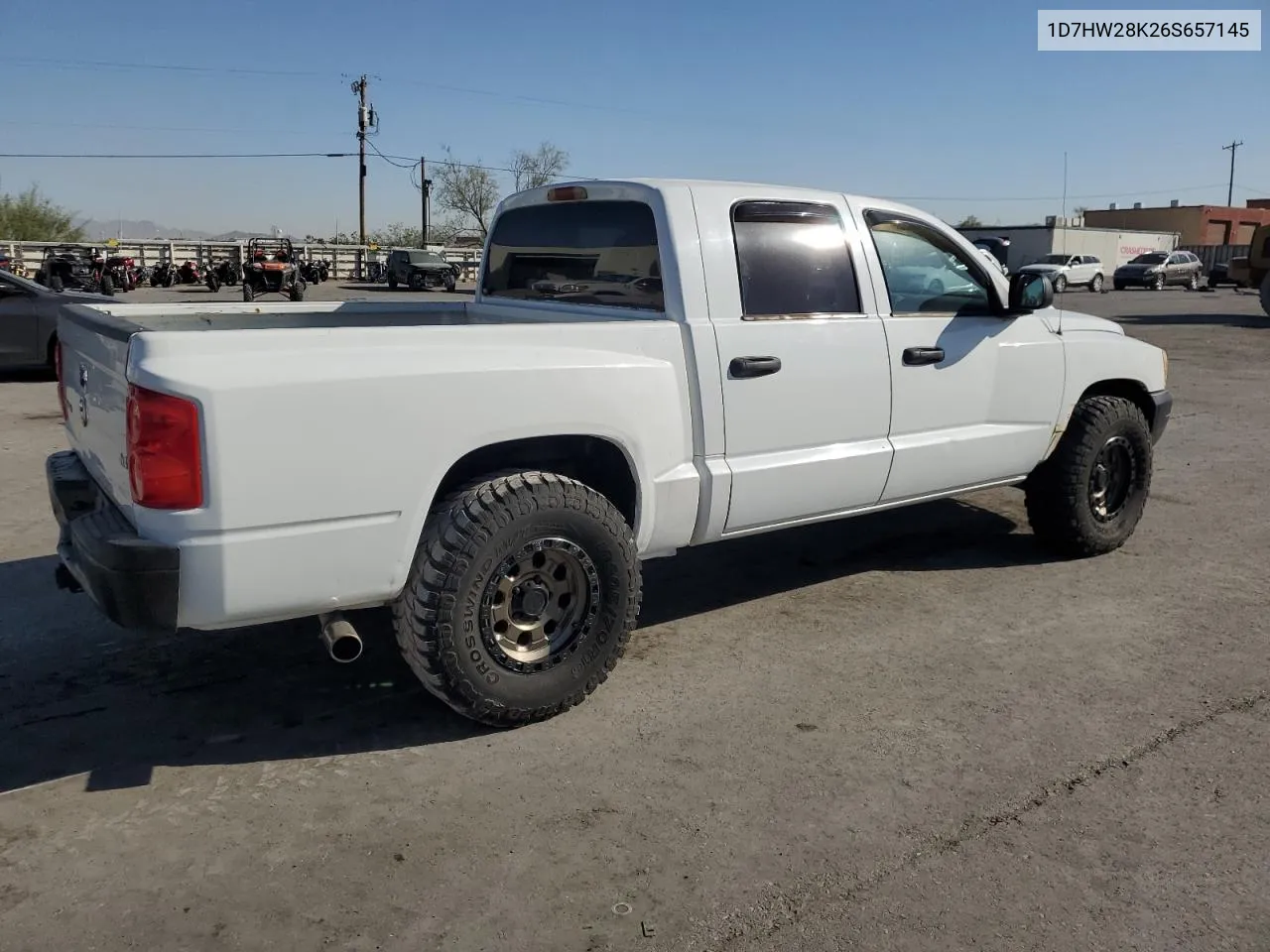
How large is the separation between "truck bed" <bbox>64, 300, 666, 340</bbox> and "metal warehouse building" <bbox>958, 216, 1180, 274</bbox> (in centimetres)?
4782

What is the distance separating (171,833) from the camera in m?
3.04

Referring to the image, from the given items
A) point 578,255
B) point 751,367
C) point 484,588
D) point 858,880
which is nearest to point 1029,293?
point 751,367

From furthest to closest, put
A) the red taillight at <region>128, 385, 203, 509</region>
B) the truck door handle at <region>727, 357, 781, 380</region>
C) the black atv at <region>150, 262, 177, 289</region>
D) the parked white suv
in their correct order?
the parked white suv → the black atv at <region>150, 262, 177, 289</region> → the truck door handle at <region>727, 357, 781, 380</region> → the red taillight at <region>128, 385, 203, 509</region>

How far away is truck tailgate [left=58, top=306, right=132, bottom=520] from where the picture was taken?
3.19 metres

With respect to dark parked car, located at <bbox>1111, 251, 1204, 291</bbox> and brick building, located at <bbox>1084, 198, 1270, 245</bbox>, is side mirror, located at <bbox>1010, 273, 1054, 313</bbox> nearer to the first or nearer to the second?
dark parked car, located at <bbox>1111, 251, 1204, 291</bbox>

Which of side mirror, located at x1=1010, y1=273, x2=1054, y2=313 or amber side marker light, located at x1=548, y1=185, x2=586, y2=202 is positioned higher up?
amber side marker light, located at x1=548, y1=185, x2=586, y2=202

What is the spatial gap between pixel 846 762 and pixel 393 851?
145 cm

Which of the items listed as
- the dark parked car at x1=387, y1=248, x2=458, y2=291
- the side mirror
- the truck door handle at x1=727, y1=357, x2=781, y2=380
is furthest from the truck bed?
the dark parked car at x1=387, y1=248, x2=458, y2=291

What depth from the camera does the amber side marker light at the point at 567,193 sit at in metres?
4.64

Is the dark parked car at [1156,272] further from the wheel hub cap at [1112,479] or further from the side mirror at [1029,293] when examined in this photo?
the side mirror at [1029,293]

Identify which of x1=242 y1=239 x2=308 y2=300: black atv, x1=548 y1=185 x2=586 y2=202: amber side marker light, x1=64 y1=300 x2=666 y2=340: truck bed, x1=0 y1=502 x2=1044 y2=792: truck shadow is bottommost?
x1=0 y1=502 x2=1044 y2=792: truck shadow

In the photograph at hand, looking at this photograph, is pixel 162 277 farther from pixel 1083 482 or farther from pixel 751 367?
pixel 751 367

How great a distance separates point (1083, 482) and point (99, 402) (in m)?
4.53

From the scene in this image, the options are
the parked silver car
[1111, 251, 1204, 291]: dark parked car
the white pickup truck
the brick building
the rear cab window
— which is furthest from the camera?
the brick building
